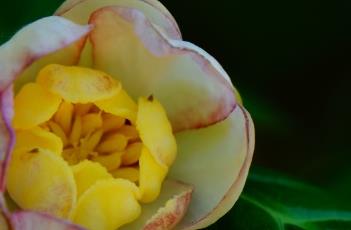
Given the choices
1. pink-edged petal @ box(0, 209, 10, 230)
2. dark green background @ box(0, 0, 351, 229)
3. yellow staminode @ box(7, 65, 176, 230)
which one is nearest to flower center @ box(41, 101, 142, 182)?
yellow staminode @ box(7, 65, 176, 230)

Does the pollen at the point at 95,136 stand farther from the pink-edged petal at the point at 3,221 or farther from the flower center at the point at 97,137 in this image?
the pink-edged petal at the point at 3,221

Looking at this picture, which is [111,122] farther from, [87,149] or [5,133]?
[5,133]

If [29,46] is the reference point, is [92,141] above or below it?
below

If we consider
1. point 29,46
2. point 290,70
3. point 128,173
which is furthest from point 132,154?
point 290,70

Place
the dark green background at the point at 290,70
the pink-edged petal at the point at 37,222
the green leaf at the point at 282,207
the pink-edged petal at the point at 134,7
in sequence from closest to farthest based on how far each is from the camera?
the pink-edged petal at the point at 37,222
the pink-edged petal at the point at 134,7
the green leaf at the point at 282,207
the dark green background at the point at 290,70

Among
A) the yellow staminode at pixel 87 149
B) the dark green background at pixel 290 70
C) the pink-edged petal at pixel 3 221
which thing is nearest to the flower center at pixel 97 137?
the yellow staminode at pixel 87 149

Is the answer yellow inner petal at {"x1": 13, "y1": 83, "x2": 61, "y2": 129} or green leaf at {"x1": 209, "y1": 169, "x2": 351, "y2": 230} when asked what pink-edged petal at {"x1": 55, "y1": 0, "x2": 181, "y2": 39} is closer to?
yellow inner petal at {"x1": 13, "y1": 83, "x2": 61, "y2": 129}
